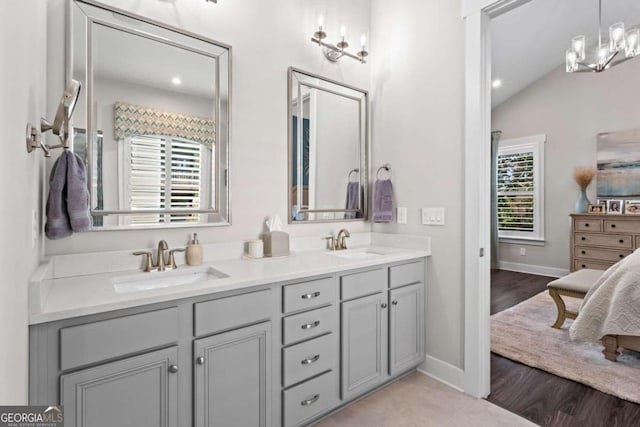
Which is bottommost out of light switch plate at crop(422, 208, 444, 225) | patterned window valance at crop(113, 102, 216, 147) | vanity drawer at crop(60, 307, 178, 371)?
vanity drawer at crop(60, 307, 178, 371)

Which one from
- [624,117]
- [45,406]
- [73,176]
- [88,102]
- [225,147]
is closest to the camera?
[45,406]

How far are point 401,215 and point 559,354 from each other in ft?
5.40

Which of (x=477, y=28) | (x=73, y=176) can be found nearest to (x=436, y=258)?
(x=477, y=28)

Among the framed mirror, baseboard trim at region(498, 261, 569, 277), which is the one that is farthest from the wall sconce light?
baseboard trim at region(498, 261, 569, 277)

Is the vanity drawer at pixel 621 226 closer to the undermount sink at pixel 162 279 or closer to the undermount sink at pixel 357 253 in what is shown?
the undermount sink at pixel 357 253

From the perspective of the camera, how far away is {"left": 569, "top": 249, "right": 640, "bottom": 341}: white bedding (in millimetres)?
2262

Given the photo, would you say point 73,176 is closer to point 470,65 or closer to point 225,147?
point 225,147

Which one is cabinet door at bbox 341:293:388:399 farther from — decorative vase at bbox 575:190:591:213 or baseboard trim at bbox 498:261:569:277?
baseboard trim at bbox 498:261:569:277

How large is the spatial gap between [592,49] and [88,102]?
6.06 meters

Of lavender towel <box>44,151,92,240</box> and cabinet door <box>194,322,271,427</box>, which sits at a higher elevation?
lavender towel <box>44,151,92,240</box>

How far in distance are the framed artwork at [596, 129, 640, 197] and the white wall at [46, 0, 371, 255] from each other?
15.0 ft

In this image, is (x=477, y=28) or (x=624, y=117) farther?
(x=624, y=117)

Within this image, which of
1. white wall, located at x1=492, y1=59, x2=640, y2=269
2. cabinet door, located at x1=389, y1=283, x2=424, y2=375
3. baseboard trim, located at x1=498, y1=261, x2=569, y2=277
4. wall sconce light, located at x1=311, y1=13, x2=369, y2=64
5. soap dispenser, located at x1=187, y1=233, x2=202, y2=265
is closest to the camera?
soap dispenser, located at x1=187, y1=233, x2=202, y2=265

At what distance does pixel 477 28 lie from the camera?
2.03 meters
